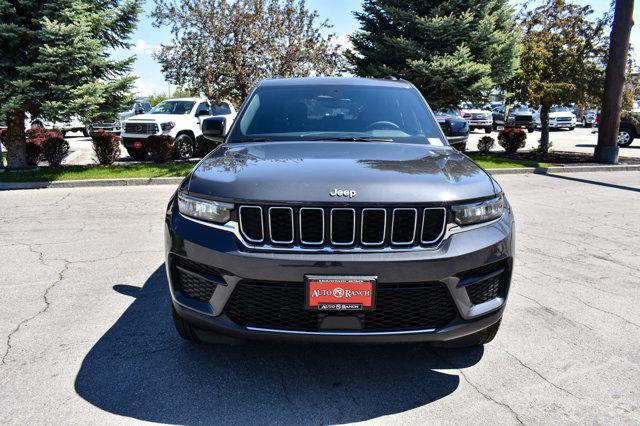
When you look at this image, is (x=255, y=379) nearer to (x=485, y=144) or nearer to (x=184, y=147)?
(x=184, y=147)

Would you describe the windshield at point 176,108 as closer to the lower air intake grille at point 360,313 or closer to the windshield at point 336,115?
the windshield at point 336,115

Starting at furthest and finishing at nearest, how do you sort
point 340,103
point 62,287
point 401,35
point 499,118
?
→ point 499,118
point 401,35
point 62,287
point 340,103

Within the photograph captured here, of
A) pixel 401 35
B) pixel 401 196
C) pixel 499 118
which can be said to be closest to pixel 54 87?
pixel 401 35

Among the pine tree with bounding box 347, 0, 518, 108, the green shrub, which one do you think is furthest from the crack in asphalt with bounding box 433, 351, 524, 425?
the green shrub

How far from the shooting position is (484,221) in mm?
2561

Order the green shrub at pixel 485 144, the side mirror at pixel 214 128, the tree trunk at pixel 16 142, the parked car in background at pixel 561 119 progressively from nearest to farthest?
the side mirror at pixel 214 128, the tree trunk at pixel 16 142, the green shrub at pixel 485 144, the parked car in background at pixel 561 119

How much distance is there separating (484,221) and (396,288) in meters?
0.64

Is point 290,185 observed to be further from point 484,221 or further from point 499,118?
point 499,118

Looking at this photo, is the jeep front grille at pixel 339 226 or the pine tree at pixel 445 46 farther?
the pine tree at pixel 445 46

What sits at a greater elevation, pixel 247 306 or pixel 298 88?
pixel 298 88

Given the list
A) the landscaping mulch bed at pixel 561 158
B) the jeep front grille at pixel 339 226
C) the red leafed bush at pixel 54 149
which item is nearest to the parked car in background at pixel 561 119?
the landscaping mulch bed at pixel 561 158

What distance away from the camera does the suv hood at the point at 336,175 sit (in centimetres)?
238

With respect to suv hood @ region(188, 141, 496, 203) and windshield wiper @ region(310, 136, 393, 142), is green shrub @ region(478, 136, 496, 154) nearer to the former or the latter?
windshield wiper @ region(310, 136, 393, 142)

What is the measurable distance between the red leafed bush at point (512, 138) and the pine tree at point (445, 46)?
2211mm
